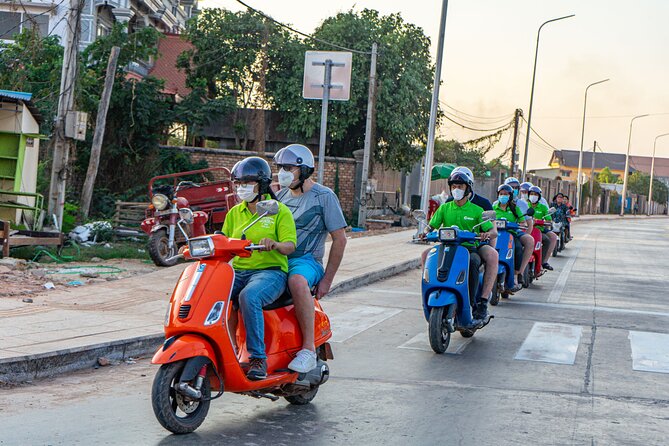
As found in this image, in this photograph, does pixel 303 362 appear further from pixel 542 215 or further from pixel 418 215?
pixel 542 215

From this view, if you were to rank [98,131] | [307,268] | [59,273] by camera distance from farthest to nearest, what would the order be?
1. [98,131]
2. [59,273]
3. [307,268]

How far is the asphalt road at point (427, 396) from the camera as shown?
19.3 ft

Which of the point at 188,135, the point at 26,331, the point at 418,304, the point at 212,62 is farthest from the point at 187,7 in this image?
the point at 26,331

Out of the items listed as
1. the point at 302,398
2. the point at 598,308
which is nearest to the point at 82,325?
the point at 302,398

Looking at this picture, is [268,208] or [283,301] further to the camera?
[283,301]

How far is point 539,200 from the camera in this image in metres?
17.1

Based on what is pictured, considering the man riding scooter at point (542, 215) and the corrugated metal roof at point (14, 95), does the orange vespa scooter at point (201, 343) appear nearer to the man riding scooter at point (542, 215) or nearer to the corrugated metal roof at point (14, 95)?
the man riding scooter at point (542, 215)

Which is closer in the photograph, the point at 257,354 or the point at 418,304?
the point at 257,354

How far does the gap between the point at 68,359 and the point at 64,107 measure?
32.6 ft

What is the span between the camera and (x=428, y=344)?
32.0 feet

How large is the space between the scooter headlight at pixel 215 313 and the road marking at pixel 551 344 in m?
4.32

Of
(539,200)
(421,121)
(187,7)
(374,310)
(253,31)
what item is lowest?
(374,310)

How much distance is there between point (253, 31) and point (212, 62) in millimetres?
1889

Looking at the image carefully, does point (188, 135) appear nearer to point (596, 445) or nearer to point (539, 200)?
point (539, 200)
